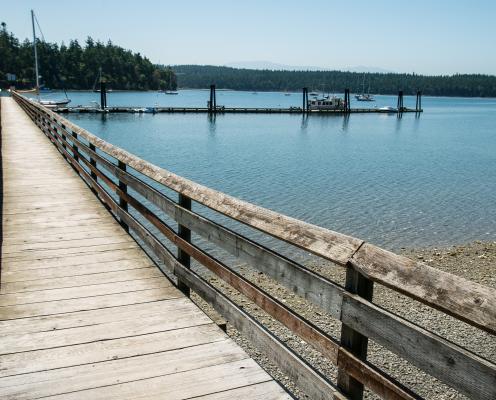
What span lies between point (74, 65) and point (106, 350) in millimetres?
175476

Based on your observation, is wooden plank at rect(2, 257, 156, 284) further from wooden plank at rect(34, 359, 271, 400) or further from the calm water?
the calm water

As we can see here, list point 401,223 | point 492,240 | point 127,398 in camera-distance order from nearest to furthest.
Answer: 1. point 127,398
2. point 492,240
3. point 401,223

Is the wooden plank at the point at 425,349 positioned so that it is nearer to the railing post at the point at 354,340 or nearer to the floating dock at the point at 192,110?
the railing post at the point at 354,340

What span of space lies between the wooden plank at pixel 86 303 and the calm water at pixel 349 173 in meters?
10.9

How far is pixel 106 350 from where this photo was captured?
3.38m

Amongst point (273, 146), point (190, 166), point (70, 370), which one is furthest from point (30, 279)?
point (273, 146)

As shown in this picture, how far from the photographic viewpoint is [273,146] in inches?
1657

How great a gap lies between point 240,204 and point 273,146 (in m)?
39.1

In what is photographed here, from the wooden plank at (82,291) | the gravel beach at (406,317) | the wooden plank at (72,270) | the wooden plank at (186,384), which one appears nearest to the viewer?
the wooden plank at (186,384)

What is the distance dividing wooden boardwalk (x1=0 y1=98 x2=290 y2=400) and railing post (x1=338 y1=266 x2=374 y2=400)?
56 cm

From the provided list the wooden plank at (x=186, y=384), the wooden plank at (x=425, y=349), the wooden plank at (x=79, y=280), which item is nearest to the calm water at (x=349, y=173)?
the wooden plank at (x=79, y=280)

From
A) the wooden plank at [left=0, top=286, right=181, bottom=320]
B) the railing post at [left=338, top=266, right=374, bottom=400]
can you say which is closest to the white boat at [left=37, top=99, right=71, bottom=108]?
the wooden plank at [left=0, top=286, right=181, bottom=320]

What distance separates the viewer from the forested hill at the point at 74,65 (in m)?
139

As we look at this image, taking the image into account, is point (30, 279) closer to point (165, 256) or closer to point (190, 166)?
point (165, 256)
